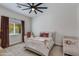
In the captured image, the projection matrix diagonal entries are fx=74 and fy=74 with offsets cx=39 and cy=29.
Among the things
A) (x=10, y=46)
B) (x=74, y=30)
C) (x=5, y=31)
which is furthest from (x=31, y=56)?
(x=74, y=30)

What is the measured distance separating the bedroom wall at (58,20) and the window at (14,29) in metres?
0.34

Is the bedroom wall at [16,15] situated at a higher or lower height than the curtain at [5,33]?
higher

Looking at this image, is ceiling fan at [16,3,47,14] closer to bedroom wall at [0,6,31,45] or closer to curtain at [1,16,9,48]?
bedroom wall at [0,6,31,45]

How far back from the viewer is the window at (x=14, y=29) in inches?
62.3

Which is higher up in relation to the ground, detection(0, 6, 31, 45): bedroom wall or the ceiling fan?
the ceiling fan

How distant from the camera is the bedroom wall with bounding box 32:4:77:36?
1505 millimetres

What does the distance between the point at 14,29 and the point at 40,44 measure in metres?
0.66

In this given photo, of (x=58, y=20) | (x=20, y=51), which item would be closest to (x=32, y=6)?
(x=58, y=20)

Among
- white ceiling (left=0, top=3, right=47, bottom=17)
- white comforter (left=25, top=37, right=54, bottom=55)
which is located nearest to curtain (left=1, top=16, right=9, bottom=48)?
white ceiling (left=0, top=3, right=47, bottom=17)

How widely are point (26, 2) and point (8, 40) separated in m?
0.87

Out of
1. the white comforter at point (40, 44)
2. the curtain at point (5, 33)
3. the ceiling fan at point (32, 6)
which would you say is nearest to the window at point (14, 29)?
the curtain at point (5, 33)

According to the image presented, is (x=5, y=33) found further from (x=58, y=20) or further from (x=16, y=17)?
(x=58, y=20)

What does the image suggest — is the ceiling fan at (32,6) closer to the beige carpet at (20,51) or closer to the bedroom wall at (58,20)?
the bedroom wall at (58,20)

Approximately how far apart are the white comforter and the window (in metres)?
0.29
